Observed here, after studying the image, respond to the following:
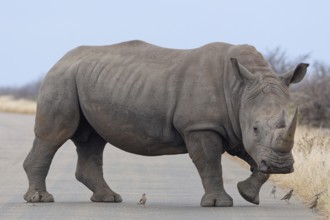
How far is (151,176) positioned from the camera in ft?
65.2

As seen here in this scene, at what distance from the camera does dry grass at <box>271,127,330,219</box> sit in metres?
14.6

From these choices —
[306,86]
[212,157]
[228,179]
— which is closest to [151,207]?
[212,157]

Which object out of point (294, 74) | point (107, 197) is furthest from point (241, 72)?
point (107, 197)

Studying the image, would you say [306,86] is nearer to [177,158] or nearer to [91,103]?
[177,158]

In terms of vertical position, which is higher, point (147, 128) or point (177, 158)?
point (147, 128)

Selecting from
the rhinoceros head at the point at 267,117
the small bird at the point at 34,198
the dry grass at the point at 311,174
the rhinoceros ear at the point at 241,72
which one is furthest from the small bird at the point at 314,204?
the small bird at the point at 34,198

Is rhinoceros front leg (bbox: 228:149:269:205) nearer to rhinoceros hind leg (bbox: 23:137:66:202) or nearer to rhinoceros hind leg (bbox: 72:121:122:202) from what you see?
rhinoceros hind leg (bbox: 72:121:122:202)

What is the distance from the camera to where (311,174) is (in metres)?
16.5

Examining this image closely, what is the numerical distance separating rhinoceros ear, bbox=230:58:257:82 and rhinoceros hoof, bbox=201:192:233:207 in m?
1.34

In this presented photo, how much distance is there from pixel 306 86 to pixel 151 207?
739 inches

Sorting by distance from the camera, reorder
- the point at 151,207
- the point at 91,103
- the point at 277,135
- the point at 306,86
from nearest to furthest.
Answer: the point at 277,135 → the point at 151,207 → the point at 91,103 → the point at 306,86

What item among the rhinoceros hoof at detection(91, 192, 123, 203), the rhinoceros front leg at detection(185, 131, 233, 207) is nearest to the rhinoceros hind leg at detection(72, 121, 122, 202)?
the rhinoceros hoof at detection(91, 192, 123, 203)

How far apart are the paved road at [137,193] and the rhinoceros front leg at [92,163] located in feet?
0.81

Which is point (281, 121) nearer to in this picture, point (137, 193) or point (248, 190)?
point (248, 190)
